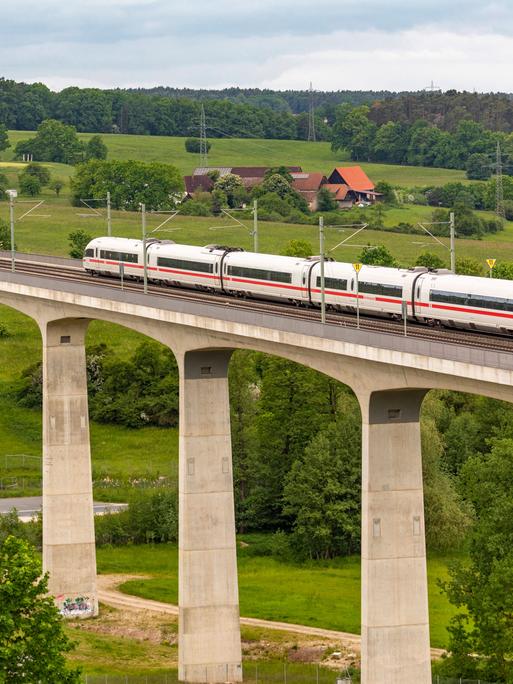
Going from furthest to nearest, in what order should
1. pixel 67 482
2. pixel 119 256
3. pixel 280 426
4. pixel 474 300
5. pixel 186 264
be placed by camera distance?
pixel 280 426, pixel 119 256, pixel 186 264, pixel 67 482, pixel 474 300

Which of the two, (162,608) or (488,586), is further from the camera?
(162,608)

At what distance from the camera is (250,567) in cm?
9675

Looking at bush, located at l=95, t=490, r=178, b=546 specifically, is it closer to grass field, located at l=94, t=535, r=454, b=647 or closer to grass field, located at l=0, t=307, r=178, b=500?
grass field, located at l=94, t=535, r=454, b=647

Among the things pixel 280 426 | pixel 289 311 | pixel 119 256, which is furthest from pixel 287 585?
pixel 119 256

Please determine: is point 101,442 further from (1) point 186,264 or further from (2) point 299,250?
(1) point 186,264

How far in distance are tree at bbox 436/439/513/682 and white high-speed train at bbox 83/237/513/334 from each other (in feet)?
20.7

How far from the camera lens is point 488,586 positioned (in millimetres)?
67312

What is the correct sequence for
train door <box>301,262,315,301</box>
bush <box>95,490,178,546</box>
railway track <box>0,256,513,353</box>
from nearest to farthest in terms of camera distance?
railway track <box>0,256,513,353</box>, train door <box>301,262,315,301</box>, bush <box>95,490,178,546</box>

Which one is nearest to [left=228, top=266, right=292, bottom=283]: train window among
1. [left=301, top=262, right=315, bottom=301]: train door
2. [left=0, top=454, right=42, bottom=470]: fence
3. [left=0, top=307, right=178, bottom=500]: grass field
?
[left=301, top=262, right=315, bottom=301]: train door

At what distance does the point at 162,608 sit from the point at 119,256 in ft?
66.7

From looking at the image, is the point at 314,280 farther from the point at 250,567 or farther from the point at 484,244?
the point at 484,244

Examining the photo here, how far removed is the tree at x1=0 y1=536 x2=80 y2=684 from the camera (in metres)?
54.3

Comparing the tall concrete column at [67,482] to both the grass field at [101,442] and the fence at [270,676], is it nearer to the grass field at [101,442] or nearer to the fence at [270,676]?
the fence at [270,676]

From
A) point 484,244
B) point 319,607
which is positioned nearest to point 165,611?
point 319,607
